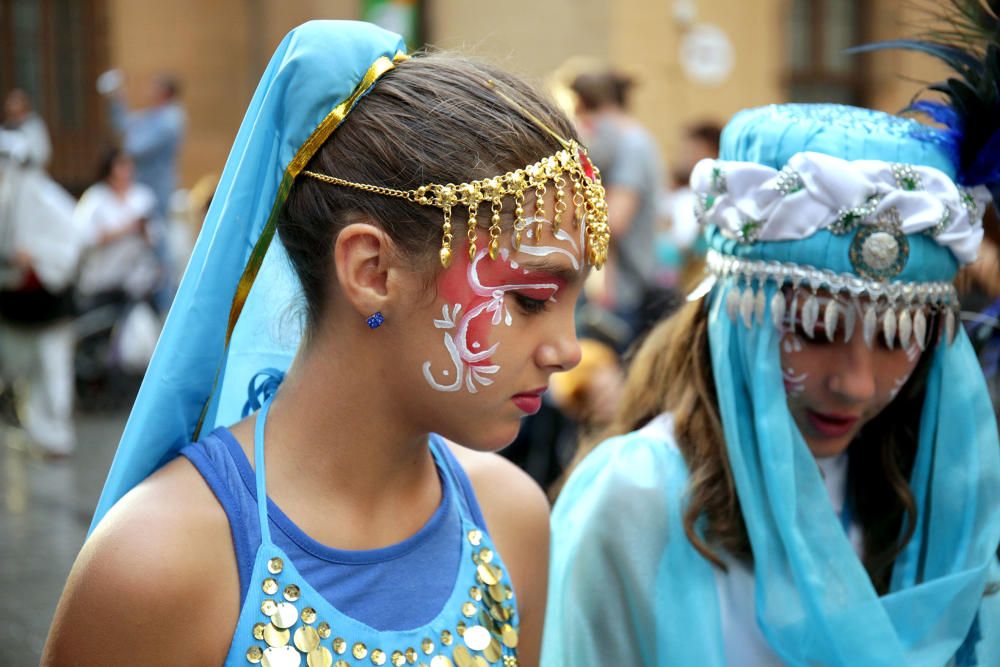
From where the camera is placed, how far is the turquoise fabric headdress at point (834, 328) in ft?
6.91

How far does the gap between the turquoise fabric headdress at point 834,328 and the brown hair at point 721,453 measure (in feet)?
A: 0.16

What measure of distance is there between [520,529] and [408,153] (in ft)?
2.18

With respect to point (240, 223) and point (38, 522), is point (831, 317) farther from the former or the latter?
point (38, 522)

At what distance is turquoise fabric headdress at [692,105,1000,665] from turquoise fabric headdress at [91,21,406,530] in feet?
2.51

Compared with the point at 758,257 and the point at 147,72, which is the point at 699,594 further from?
the point at 147,72

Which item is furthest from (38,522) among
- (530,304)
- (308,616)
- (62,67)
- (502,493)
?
(62,67)

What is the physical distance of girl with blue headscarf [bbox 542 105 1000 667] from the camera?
6.94 ft

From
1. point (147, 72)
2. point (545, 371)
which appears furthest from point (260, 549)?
point (147, 72)

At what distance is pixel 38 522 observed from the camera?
628 cm

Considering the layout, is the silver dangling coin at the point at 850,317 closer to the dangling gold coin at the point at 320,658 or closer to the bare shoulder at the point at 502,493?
the bare shoulder at the point at 502,493

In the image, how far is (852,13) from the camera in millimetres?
15164

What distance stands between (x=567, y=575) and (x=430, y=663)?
0.59m

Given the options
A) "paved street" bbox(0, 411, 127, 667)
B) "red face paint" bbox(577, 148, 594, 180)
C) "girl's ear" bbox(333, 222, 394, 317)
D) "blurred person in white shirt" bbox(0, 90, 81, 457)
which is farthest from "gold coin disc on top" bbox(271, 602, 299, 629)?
"blurred person in white shirt" bbox(0, 90, 81, 457)

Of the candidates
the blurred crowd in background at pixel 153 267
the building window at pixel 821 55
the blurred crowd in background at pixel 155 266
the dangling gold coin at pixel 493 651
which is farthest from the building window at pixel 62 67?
the dangling gold coin at pixel 493 651
